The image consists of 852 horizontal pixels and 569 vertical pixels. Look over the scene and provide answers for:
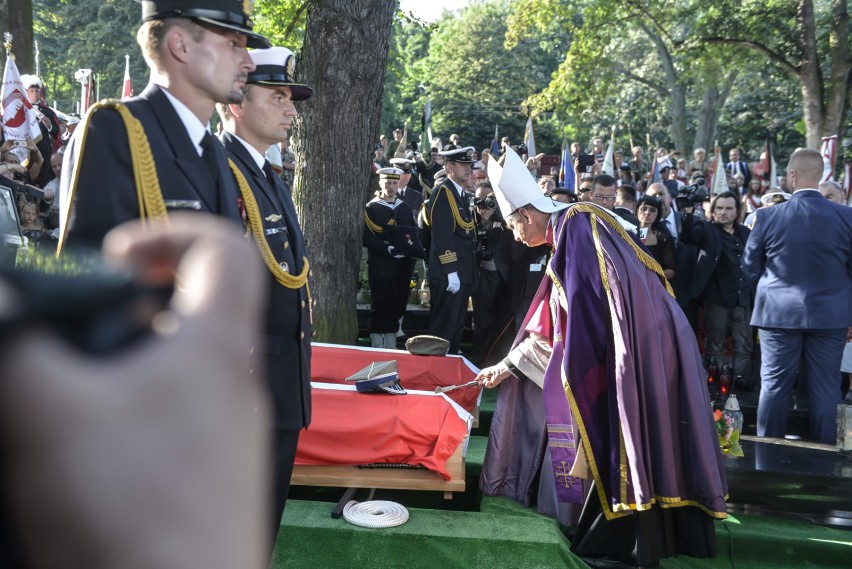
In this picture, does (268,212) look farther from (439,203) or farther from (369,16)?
(439,203)

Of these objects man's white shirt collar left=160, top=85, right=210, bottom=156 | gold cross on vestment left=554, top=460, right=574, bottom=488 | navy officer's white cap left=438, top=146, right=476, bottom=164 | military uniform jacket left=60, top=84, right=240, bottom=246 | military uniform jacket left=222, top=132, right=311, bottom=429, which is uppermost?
navy officer's white cap left=438, top=146, right=476, bottom=164

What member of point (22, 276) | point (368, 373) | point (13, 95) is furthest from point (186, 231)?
point (13, 95)

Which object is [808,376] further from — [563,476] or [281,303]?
[281,303]

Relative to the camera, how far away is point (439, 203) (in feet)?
27.2

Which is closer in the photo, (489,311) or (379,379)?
(379,379)

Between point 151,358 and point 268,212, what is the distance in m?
2.38

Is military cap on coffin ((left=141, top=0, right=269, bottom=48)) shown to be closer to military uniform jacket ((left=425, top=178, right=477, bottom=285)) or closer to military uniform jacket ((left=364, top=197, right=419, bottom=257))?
military uniform jacket ((left=425, top=178, right=477, bottom=285))

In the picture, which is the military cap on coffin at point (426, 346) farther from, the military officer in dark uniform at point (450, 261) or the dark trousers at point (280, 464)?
the dark trousers at point (280, 464)

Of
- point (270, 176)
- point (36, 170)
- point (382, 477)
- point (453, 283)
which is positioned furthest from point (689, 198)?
point (36, 170)

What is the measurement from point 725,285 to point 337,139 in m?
4.42

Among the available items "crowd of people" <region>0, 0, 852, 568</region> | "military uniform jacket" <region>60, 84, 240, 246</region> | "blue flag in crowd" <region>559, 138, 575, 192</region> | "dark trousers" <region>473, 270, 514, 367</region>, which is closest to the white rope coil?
"crowd of people" <region>0, 0, 852, 568</region>

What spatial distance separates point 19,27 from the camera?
12.4m

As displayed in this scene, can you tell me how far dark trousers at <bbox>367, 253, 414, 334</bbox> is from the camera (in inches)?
333

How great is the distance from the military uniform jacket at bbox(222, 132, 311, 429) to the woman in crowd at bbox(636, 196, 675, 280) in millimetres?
5679
